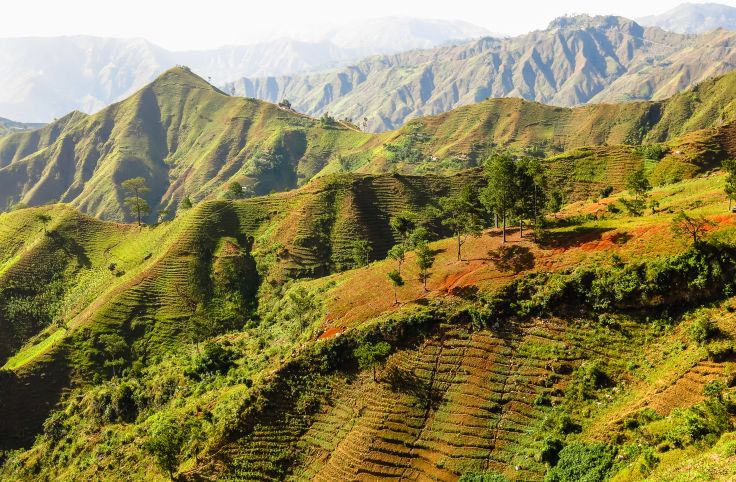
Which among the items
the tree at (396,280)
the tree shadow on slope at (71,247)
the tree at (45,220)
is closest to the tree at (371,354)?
the tree at (396,280)

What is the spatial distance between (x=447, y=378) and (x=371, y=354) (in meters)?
10.0

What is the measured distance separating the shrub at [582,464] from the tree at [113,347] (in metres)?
84.4

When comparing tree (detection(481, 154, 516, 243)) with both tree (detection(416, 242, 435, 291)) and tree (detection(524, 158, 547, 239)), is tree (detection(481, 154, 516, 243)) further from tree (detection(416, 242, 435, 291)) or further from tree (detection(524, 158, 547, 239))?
tree (detection(416, 242, 435, 291))

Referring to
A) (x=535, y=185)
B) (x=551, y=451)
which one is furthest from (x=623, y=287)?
(x=535, y=185)

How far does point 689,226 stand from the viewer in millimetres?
56188

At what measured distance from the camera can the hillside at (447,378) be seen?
45344mm

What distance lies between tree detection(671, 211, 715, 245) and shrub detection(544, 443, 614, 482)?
30301mm

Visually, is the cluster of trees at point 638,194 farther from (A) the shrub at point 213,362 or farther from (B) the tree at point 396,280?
(A) the shrub at point 213,362

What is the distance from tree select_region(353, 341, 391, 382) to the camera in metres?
55.8

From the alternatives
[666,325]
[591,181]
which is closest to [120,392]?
[666,325]

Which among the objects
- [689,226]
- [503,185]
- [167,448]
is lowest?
[167,448]

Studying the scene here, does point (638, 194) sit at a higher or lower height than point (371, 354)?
higher

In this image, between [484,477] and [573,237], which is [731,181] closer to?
[573,237]

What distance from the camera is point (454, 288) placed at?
6538 cm
